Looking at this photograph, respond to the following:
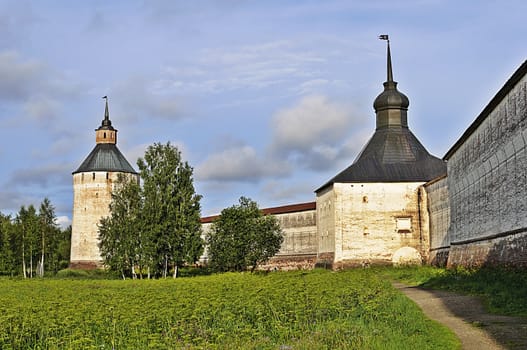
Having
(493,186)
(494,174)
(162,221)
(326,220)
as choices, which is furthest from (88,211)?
(494,174)

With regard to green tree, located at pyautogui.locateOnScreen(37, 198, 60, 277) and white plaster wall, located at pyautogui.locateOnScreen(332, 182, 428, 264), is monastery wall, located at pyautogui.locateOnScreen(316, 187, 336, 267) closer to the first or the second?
white plaster wall, located at pyautogui.locateOnScreen(332, 182, 428, 264)

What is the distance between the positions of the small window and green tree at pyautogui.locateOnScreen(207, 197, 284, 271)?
23.6ft

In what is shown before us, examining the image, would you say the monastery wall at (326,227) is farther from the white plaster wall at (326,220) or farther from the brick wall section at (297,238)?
the brick wall section at (297,238)

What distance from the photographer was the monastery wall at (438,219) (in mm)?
34250

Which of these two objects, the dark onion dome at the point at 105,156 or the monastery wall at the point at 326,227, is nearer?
the monastery wall at the point at 326,227

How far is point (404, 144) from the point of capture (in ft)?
137

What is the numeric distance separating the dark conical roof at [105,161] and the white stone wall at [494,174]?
36.1 meters

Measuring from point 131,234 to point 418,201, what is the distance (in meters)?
17.7

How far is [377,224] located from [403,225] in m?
1.52

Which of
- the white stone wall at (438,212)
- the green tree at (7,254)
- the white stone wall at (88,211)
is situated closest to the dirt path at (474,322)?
the white stone wall at (438,212)

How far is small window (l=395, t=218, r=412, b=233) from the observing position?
Answer: 38.5m

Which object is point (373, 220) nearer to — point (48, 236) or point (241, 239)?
point (241, 239)

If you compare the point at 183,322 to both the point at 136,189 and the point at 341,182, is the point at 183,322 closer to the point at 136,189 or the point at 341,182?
the point at 341,182

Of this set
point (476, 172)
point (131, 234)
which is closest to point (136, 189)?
point (131, 234)
